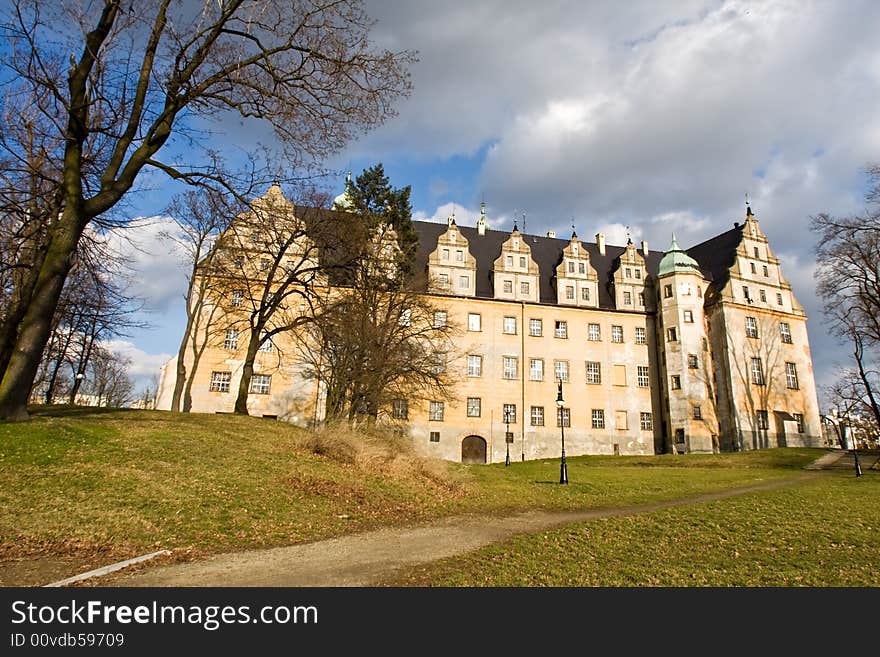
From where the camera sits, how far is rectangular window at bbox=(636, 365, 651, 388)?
135 feet

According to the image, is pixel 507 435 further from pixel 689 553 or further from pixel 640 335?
pixel 689 553

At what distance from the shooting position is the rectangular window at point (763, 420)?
128ft

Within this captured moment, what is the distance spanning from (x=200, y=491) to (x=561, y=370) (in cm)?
3304

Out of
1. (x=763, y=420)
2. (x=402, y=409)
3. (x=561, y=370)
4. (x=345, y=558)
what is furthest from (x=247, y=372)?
(x=763, y=420)

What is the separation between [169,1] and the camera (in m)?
12.7

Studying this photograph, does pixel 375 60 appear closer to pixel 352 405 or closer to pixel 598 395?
pixel 352 405

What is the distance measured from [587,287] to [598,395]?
9.06 m

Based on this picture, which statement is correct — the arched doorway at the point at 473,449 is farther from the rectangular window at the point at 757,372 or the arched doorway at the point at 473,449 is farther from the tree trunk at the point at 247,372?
the rectangular window at the point at 757,372

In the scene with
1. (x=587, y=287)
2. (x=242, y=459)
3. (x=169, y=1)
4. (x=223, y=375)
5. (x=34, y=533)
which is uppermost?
(x=587, y=287)

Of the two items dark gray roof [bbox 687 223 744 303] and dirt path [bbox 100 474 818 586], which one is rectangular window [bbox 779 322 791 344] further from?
dirt path [bbox 100 474 818 586]

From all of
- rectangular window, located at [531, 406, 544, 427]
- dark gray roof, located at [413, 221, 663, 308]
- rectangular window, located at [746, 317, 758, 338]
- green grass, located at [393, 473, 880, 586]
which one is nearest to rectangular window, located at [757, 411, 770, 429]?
rectangular window, located at [746, 317, 758, 338]

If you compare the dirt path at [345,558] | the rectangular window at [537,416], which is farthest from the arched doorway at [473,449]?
the dirt path at [345,558]

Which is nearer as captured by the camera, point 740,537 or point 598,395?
point 740,537

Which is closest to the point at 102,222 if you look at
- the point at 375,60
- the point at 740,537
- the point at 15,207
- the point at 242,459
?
the point at 15,207
